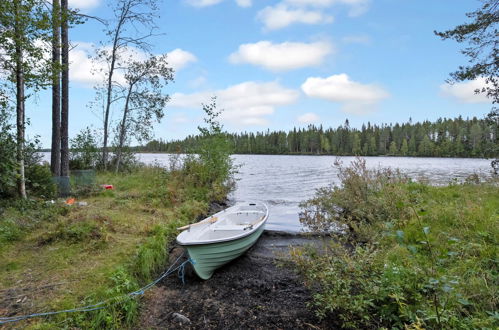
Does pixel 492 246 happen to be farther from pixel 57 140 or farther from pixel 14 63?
pixel 57 140

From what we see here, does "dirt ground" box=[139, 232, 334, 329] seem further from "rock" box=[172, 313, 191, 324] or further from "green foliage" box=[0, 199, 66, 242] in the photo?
"green foliage" box=[0, 199, 66, 242]

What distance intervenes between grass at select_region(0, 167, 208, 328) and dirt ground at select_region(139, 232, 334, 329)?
49cm

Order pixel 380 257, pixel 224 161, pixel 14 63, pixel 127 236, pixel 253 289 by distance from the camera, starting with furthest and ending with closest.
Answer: pixel 224 161 → pixel 14 63 → pixel 127 236 → pixel 253 289 → pixel 380 257

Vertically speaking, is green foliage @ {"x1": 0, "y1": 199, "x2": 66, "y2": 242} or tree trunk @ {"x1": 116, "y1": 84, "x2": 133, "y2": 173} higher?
tree trunk @ {"x1": 116, "y1": 84, "x2": 133, "y2": 173}

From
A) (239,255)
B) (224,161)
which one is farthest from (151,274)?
(224,161)

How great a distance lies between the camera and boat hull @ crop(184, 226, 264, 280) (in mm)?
5344

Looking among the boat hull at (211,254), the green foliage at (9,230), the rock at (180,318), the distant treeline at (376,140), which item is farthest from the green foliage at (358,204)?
the distant treeline at (376,140)

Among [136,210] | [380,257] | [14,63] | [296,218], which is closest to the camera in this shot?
[380,257]

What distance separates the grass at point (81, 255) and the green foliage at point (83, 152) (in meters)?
6.99

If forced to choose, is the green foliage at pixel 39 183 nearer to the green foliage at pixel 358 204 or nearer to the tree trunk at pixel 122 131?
the tree trunk at pixel 122 131

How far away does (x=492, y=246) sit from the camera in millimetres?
4504

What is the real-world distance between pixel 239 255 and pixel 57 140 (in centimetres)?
914

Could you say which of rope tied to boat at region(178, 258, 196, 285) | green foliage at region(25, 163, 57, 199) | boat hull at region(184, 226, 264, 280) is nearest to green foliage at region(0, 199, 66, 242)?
green foliage at region(25, 163, 57, 199)

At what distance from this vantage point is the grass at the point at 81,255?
13.0 ft
